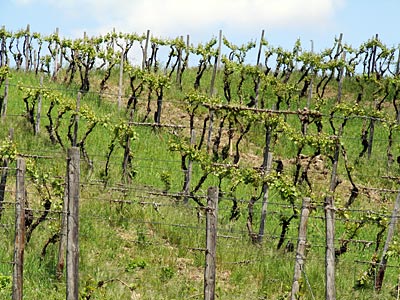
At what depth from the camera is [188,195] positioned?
36.4 ft

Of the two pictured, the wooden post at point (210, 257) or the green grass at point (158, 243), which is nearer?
the wooden post at point (210, 257)

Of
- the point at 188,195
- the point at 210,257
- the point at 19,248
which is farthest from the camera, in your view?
the point at 188,195

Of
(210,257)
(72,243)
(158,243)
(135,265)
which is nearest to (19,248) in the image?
(72,243)

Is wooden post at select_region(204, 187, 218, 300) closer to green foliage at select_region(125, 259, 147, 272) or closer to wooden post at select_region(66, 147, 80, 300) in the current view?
wooden post at select_region(66, 147, 80, 300)

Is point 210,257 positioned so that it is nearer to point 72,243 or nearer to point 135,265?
point 72,243

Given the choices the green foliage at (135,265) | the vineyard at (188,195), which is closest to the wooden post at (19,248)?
the vineyard at (188,195)

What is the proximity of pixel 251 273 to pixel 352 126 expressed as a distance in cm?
1368

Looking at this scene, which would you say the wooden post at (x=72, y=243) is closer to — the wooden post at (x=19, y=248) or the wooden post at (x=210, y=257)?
the wooden post at (x=19, y=248)

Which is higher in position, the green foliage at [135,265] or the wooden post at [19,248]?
the wooden post at [19,248]

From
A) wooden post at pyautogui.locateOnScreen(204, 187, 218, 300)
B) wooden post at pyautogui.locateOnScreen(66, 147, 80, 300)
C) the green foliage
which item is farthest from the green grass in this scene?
wooden post at pyautogui.locateOnScreen(66, 147, 80, 300)

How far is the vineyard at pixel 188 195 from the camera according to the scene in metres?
10.1

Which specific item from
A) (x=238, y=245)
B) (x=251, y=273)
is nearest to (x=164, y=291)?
(x=251, y=273)

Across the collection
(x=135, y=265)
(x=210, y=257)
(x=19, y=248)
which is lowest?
(x=135, y=265)

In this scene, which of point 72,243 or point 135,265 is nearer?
point 72,243
